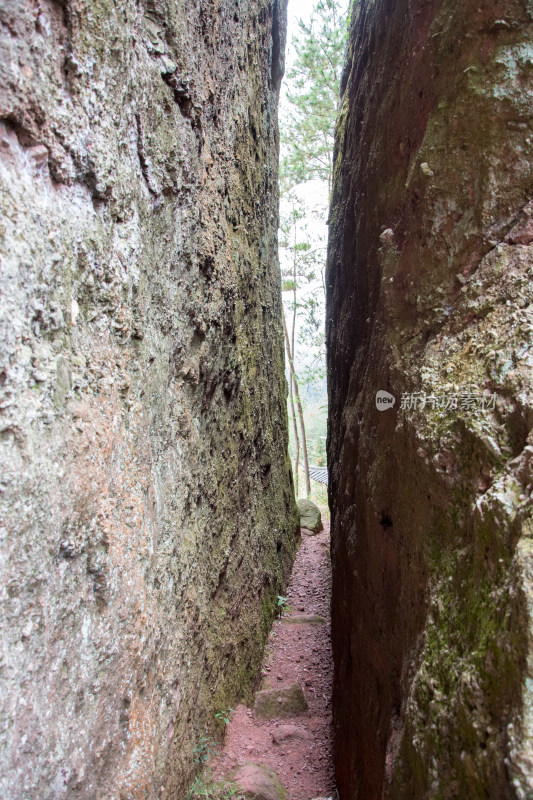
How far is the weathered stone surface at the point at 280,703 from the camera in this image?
493 centimetres

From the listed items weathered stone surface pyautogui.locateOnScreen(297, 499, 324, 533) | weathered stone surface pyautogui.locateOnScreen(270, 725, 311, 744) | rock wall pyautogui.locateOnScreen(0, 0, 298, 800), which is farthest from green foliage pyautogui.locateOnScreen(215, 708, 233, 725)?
weathered stone surface pyautogui.locateOnScreen(297, 499, 324, 533)

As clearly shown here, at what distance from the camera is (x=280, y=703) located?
5.06m

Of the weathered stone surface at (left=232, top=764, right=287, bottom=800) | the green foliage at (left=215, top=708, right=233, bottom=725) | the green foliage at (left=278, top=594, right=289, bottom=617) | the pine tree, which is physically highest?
the pine tree

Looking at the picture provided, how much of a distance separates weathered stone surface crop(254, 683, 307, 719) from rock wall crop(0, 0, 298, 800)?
0.53 metres

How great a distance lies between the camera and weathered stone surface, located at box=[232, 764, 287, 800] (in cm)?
353

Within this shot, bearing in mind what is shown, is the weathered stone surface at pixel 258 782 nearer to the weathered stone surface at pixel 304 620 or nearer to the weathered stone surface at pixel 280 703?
the weathered stone surface at pixel 280 703

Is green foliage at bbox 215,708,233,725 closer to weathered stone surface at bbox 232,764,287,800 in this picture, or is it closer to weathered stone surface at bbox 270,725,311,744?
weathered stone surface at bbox 232,764,287,800

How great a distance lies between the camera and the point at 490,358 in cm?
226

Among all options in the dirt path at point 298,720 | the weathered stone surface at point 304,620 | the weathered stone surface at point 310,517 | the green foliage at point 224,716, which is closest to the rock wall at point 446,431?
the dirt path at point 298,720

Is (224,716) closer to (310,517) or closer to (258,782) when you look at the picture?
(258,782)

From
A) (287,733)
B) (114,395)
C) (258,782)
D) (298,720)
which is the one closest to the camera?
(114,395)

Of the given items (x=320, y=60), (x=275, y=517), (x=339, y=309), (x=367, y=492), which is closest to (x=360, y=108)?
(x=339, y=309)

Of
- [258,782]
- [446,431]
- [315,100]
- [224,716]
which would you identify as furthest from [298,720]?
[315,100]

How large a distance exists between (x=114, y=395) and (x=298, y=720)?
14.7 feet
